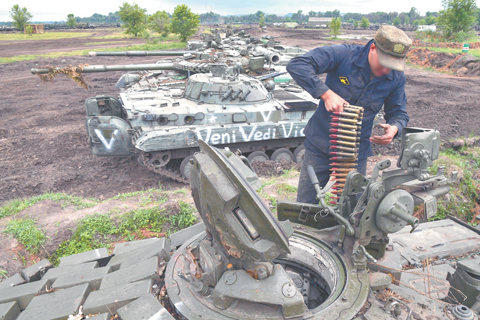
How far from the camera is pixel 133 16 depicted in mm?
38500

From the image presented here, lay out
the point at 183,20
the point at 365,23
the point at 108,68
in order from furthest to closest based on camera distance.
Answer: the point at 365,23
the point at 183,20
the point at 108,68

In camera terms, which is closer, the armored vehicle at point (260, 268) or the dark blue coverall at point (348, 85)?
the armored vehicle at point (260, 268)

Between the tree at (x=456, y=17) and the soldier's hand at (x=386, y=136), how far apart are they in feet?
107

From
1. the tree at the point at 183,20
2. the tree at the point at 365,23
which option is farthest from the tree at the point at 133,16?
the tree at the point at 365,23

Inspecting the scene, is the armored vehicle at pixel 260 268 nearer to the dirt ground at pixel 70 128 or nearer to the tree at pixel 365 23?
the dirt ground at pixel 70 128

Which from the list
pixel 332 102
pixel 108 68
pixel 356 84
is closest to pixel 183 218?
pixel 332 102

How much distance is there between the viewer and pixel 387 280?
108 inches

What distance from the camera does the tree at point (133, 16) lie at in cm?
3784

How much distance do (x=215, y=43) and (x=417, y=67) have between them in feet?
54.4

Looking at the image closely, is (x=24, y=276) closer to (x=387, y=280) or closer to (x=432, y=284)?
(x=387, y=280)

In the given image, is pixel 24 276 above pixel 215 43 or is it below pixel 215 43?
below

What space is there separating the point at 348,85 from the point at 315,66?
42cm

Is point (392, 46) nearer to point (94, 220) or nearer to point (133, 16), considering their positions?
point (94, 220)

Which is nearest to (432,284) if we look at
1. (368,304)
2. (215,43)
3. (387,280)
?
(387,280)
